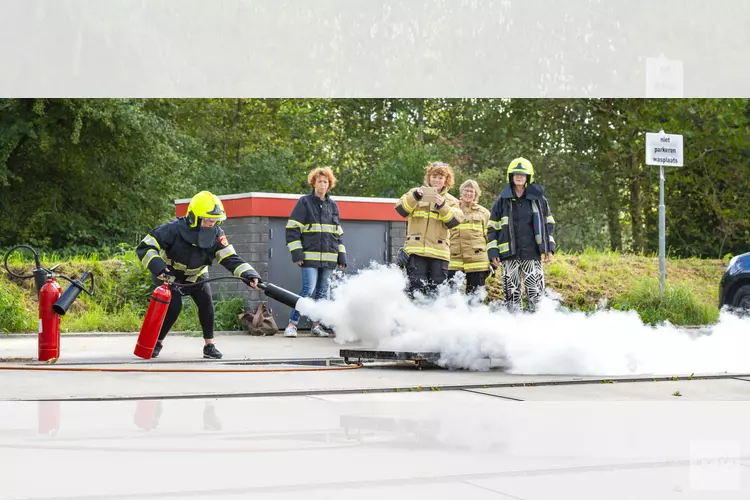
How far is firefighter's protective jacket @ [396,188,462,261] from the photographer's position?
11273mm

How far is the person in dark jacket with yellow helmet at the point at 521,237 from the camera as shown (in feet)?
37.1

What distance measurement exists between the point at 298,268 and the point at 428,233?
3802 mm

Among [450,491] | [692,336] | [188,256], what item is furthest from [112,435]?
[692,336]

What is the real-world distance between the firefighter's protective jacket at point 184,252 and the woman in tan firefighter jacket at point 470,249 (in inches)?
122

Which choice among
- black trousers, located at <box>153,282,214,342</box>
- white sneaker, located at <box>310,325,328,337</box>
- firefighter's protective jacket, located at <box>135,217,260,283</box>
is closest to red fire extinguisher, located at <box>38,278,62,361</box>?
firefighter's protective jacket, located at <box>135,217,260,283</box>

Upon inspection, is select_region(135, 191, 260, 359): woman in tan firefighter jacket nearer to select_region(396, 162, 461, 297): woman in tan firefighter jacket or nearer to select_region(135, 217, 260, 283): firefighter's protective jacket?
select_region(135, 217, 260, 283): firefighter's protective jacket

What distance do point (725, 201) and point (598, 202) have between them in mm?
4819

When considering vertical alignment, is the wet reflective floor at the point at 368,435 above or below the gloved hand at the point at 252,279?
below

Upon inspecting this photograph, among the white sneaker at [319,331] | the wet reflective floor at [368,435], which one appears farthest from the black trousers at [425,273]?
the white sneaker at [319,331]

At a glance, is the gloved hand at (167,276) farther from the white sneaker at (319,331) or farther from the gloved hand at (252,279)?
the white sneaker at (319,331)

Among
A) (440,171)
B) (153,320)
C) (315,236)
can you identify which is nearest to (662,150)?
(440,171)
